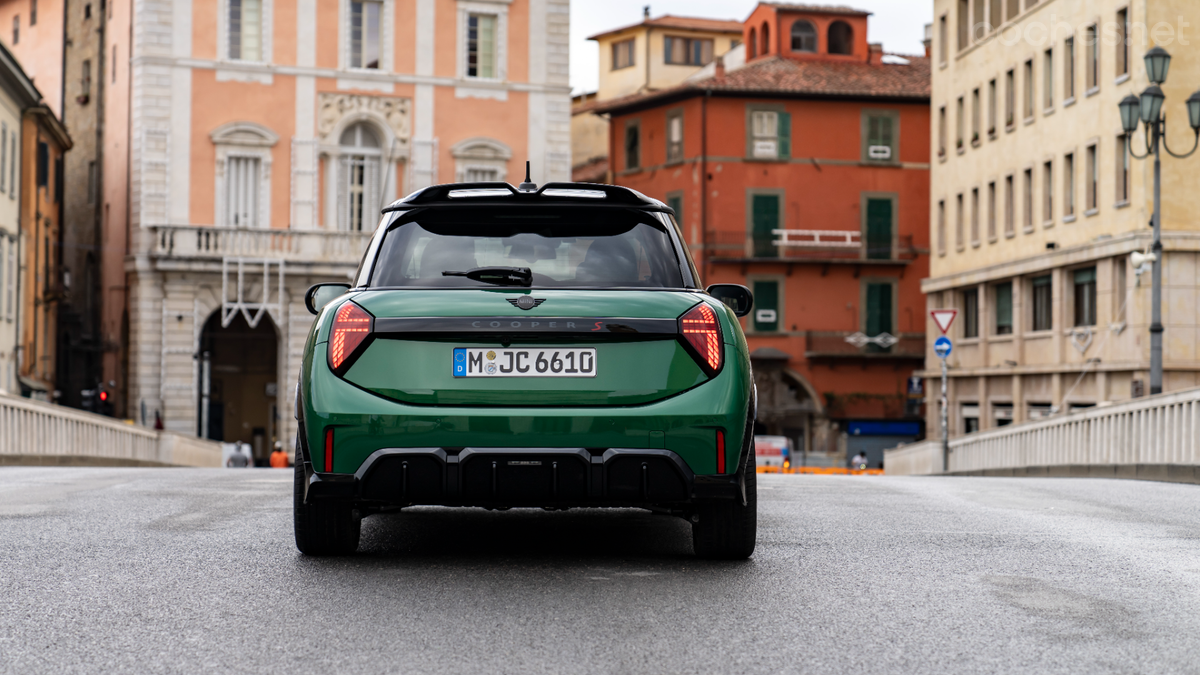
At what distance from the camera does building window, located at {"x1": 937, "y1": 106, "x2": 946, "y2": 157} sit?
51700 millimetres

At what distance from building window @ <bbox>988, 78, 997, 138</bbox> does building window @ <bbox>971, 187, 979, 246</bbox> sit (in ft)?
7.20

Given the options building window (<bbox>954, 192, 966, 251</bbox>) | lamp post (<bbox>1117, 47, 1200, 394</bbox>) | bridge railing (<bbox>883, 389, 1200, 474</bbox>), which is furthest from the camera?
building window (<bbox>954, 192, 966, 251</bbox>)

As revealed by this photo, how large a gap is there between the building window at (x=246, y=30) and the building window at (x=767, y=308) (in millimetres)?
22848

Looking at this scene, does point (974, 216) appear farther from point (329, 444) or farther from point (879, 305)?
point (329, 444)

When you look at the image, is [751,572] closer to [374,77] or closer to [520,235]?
[520,235]

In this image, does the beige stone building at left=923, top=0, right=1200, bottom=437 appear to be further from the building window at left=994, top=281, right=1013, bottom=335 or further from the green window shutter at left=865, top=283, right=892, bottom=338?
the green window shutter at left=865, top=283, right=892, bottom=338

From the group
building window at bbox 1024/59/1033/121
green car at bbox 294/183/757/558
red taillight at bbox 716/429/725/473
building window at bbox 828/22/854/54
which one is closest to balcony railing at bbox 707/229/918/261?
building window at bbox 828/22/854/54

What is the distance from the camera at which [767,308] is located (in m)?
61.8

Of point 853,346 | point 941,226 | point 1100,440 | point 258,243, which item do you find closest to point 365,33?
point 258,243

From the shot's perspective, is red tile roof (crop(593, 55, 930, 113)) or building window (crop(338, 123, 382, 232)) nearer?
building window (crop(338, 123, 382, 232))

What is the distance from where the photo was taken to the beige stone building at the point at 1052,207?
1467 inches

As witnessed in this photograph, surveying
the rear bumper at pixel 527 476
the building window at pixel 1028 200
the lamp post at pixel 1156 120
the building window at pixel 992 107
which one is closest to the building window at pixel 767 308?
the building window at pixel 992 107

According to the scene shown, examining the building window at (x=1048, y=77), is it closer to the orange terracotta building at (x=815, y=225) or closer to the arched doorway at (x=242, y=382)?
the orange terracotta building at (x=815, y=225)

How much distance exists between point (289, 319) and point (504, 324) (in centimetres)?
3980
